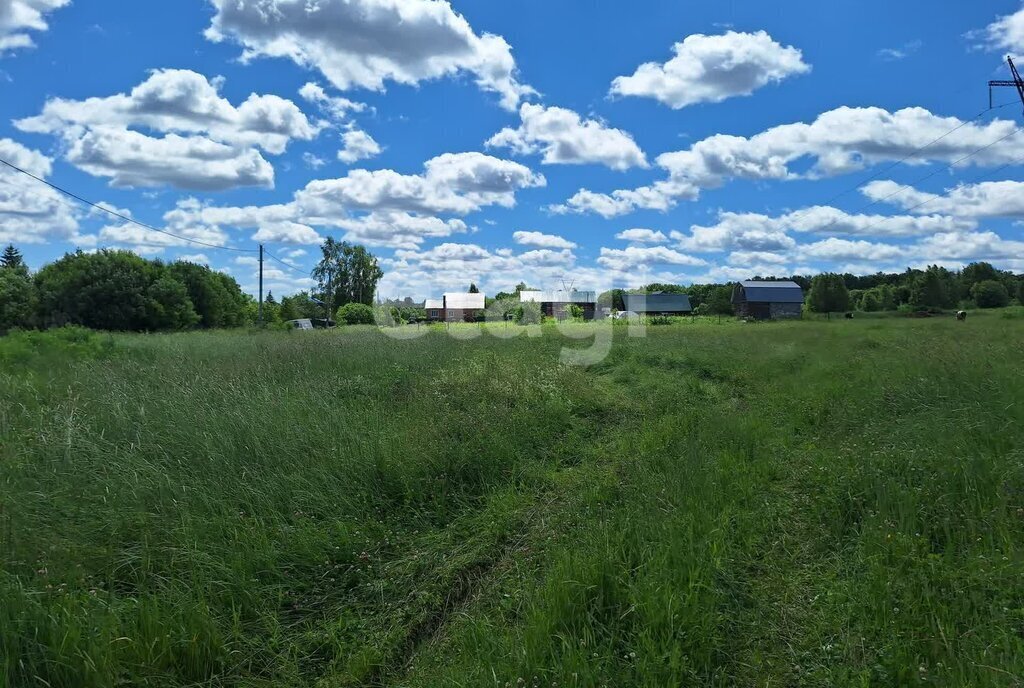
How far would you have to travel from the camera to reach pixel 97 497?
4.27m

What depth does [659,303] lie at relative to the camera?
291ft

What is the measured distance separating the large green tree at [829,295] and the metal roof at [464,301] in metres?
42.1

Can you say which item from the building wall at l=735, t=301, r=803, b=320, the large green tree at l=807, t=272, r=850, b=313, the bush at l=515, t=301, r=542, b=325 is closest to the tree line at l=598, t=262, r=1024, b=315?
the large green tree at l=807, t=272, r=850, b=313

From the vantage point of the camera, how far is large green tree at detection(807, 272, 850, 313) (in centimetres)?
3509

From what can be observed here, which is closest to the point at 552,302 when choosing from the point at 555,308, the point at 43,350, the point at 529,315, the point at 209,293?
the point at 555,308

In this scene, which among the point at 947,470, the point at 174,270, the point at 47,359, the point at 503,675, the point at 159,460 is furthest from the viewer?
the point at 174,270

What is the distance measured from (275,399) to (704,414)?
19.4 feet

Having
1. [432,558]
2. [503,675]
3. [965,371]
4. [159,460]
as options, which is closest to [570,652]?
[503,675]

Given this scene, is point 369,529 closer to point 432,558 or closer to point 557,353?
point 432,558

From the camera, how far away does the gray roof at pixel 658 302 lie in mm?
84062

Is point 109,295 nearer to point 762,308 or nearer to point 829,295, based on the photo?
point 829,295

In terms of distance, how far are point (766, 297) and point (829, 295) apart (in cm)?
2150

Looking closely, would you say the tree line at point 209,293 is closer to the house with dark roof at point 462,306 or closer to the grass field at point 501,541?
the house with dark roof at point 462,306

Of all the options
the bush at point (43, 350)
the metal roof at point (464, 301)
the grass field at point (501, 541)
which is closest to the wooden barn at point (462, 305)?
the metal roof at point (464, 301)
